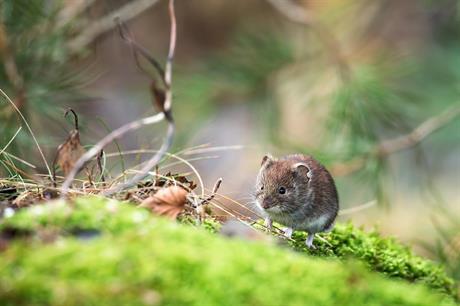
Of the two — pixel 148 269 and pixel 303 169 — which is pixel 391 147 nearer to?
pixel 303 169

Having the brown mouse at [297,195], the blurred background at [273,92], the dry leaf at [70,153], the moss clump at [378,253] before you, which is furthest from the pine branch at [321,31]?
the dry leaf at [70,153]

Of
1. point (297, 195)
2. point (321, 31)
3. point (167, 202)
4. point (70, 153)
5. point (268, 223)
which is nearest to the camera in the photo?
point (167, 202)

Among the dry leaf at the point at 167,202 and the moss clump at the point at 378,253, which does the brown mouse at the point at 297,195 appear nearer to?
the moss clump at the point at 378,253

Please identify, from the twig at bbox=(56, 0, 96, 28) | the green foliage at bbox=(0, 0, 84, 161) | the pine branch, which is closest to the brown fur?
the green foliage at bbox=(0, 0, 84, 161)

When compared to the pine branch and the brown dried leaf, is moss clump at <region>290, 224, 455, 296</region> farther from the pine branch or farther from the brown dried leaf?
the pine branch

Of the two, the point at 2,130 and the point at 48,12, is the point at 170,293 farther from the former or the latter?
the point at 48,12

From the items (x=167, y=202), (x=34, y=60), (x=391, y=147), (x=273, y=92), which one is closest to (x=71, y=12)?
(x=34, y=60)

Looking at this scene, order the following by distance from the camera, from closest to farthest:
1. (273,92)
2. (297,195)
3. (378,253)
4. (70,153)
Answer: (70,153)
(378,253)
(297,195)
(273,92)

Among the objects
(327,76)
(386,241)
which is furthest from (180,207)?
(327,76)
